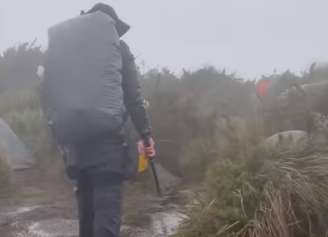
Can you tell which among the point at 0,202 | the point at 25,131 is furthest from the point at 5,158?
the point at 25,131

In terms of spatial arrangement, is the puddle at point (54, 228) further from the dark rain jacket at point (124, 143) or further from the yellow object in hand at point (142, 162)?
the dark rain jacket at point (124, 143)

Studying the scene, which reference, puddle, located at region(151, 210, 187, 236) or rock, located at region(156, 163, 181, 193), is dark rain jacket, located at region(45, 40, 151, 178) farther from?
rock, located at region(156, 163, 181, 193)

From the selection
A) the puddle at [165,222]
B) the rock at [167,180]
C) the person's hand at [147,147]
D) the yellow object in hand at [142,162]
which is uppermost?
the person's hand at [147,147]

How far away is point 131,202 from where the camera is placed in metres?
6.78

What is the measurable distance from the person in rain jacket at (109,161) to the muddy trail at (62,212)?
2.95 feet

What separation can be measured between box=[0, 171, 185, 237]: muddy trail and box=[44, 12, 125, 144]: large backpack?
1.31 meters

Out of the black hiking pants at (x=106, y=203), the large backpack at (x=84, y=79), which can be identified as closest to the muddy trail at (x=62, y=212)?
the black hiking pants at (x=106, y=203)

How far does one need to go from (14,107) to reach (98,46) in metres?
9.95

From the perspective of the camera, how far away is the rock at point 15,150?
941 centimetres

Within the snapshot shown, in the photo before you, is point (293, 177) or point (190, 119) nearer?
point (293, 177)

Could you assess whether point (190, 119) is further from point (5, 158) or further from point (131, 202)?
point (5, 158)

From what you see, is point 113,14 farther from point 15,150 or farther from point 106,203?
point 15,150

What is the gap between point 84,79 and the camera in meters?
3.60

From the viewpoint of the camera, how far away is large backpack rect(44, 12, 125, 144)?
3557 millimetres
